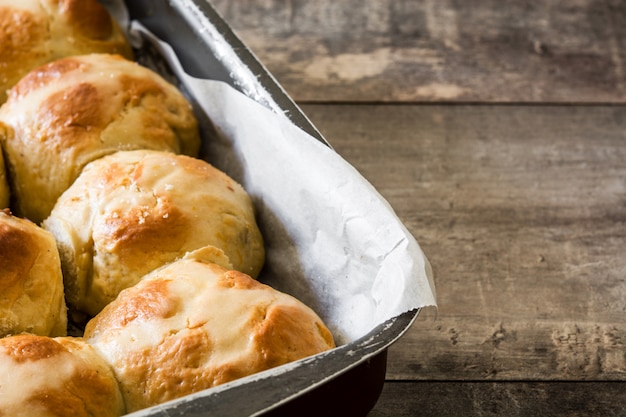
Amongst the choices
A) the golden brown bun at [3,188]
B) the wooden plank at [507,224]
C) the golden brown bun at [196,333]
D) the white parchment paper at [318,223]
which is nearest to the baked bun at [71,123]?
the golden brown bun at [3,188]

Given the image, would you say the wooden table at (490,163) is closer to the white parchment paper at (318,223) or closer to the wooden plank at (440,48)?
the wooden plank at (440,48)

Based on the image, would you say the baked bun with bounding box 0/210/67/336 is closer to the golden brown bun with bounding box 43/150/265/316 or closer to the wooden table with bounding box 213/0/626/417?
the golden brown bun with bounding box 43/150/265/316

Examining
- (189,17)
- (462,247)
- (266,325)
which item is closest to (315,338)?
(266,325)

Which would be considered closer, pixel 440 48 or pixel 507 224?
pixel 507 224

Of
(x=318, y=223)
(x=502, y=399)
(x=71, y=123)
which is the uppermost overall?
(x=71, y=123)

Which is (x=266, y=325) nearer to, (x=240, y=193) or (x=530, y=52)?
(x=240, y=193)

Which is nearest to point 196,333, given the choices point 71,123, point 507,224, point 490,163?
point 71,123

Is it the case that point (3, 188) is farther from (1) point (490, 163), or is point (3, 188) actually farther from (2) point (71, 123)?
(1) point (490, 163)

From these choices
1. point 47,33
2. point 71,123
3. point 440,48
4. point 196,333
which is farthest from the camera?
point 440,48
